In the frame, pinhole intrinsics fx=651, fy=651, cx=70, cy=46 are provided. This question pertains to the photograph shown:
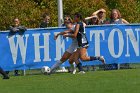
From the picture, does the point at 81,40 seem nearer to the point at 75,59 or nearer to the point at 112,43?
the point at 75,59

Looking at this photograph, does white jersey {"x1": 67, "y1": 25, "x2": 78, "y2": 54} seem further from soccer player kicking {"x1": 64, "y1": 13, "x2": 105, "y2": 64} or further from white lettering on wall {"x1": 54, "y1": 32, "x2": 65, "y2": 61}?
white lettering on wall {"x1": 54, "y1": 32, "x2": 65, "y2": 61}

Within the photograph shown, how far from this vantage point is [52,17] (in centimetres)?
3241

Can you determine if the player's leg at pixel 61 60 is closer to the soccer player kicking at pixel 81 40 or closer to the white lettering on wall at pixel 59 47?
the soccer player kicking at pixel 81 40

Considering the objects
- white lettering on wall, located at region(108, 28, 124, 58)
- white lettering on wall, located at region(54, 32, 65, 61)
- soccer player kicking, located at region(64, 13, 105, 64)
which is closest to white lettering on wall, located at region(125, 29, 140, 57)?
white lettering on wall, located at region(108, 28, 124, 58)

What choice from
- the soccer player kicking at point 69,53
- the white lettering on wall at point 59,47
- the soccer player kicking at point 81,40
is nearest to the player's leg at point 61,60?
the soccer player kicking at point 69,53

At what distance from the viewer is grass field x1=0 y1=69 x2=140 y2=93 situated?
13.0m

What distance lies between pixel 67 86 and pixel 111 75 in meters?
3.10

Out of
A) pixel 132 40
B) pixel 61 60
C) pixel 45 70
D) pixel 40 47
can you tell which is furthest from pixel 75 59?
pixel 132 40

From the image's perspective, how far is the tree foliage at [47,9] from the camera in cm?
3153

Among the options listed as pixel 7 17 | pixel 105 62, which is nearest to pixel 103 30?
pixel 105 62

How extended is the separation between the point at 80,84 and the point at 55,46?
518 cm

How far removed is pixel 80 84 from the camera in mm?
14336

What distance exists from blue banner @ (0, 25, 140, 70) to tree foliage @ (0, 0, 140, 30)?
11.6m

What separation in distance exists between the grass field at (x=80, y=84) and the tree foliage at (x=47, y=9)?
15.2 metres
